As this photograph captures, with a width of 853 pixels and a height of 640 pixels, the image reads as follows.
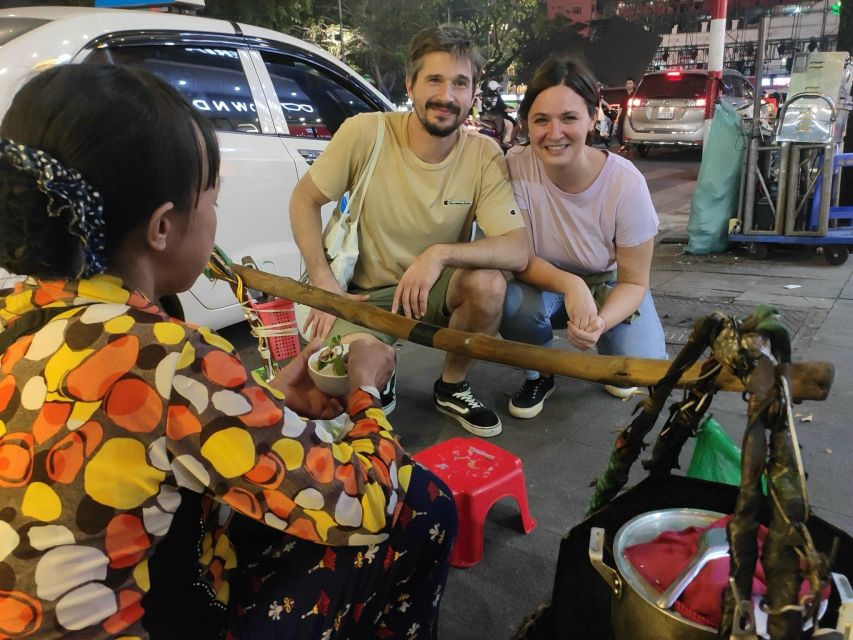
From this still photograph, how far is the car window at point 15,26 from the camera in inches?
115

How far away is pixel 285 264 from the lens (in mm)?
3887

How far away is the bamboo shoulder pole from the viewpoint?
982 mm

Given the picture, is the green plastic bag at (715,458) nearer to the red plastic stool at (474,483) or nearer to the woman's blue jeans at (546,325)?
the red plastic stool at (474,483)

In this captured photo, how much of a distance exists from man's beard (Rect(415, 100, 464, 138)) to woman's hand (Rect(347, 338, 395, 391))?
1.34m

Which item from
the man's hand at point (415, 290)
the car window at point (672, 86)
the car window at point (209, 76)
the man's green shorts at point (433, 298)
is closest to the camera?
the man's hand at point (415, 290)

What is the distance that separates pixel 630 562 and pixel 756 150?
500 centimetres

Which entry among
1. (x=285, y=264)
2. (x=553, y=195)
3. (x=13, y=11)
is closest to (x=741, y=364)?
(x=553, y=195)

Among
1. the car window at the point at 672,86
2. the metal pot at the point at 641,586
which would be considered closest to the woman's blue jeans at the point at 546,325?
the metal pot at the point at 641,586

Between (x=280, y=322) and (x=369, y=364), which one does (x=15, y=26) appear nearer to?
(x=280, y=322)

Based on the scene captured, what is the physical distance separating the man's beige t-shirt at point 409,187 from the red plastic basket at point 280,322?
44cm

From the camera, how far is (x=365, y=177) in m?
2.68

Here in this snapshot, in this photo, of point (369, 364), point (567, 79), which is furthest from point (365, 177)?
point (369, 364)

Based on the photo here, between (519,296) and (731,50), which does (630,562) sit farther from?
(731,50)

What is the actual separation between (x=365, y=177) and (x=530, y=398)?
117 centimetres
